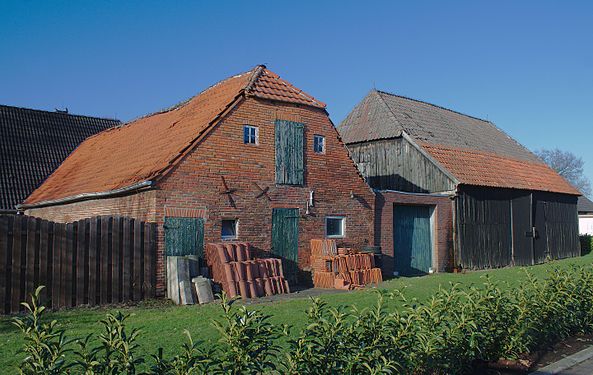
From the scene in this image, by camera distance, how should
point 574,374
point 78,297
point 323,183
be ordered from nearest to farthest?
point 574,374
point 78,297
point 323,183

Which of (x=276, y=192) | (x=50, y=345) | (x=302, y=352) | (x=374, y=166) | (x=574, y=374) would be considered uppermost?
(x=374, y=166)

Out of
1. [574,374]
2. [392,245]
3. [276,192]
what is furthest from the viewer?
[392,245]

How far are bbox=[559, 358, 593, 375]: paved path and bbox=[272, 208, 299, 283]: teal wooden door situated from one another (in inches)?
377

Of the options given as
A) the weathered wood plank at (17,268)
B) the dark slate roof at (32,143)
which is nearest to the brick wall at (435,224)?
the weathered wood plank at (17,268)

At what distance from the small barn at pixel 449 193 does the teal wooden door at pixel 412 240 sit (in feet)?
0.12

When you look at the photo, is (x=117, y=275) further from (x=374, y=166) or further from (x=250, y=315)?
(x=374, y=166)

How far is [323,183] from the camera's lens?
1731cm

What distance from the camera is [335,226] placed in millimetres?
17703

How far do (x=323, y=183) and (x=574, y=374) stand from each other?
11.1m

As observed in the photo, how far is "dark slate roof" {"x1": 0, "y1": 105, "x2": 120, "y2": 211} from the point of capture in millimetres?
24453

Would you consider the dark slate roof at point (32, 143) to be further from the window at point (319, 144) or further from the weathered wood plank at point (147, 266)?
the window at point (319, 144)

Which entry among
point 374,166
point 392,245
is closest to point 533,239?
point 374,166

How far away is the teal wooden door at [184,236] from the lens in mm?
13617

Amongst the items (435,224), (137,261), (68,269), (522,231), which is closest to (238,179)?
(137,261)
